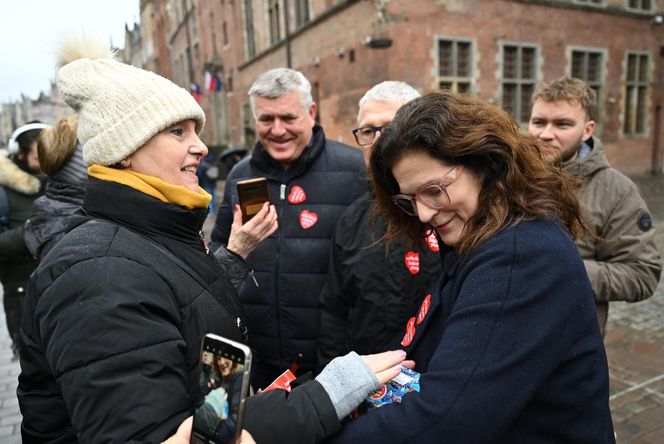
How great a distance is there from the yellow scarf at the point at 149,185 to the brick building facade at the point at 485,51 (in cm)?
1180

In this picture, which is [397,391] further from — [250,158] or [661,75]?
[661,75]

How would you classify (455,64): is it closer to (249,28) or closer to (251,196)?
(251,196)

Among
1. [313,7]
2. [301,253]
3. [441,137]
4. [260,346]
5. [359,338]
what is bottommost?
[260,346]

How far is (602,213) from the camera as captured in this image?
237 cm

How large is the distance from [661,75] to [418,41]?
10.9 meters

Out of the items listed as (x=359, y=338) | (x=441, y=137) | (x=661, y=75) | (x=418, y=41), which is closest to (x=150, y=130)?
(x=441, y=137)

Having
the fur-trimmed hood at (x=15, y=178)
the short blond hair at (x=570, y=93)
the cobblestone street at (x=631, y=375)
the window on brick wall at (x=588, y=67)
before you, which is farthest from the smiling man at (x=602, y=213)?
the window on brick wall at (x=588, y=67)

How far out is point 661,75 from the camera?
58.6 feet

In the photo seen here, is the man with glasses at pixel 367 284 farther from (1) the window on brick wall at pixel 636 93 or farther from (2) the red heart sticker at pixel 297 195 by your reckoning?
(1) the window on brick wall at pixel 636 93

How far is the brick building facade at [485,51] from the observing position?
1298 centimetres

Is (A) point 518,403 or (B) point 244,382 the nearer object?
(B) point 244,382

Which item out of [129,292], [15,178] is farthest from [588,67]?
[129,292]

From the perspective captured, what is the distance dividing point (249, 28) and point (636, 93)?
16254 millimetres

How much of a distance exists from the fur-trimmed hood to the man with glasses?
3.19m
